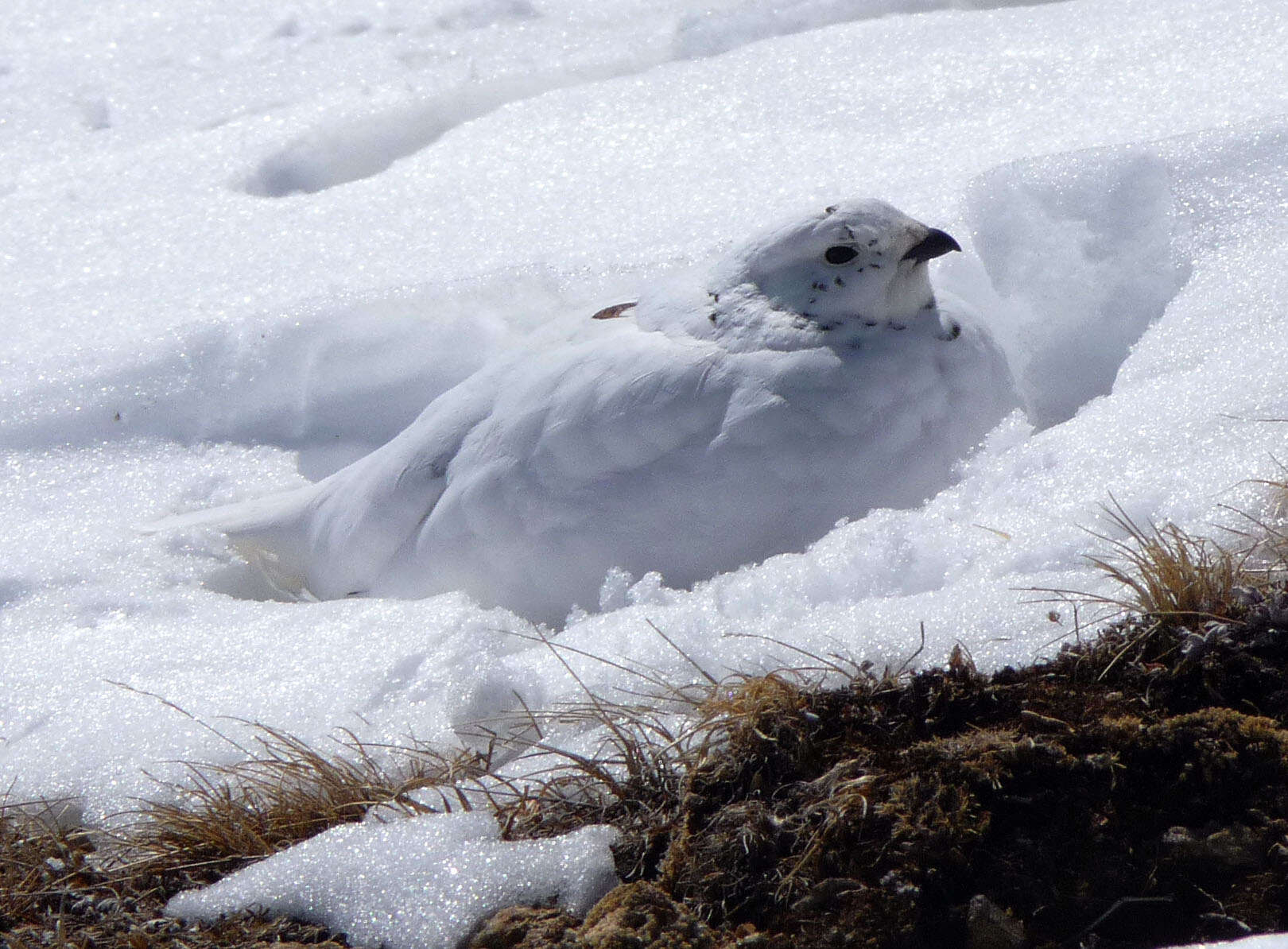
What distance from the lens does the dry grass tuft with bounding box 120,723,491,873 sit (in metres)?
1.94

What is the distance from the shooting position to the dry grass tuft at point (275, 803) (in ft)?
6.37

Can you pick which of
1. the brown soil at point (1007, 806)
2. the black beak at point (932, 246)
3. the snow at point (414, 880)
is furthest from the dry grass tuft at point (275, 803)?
the black beak at point (932, 246)

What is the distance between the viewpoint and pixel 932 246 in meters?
2.80

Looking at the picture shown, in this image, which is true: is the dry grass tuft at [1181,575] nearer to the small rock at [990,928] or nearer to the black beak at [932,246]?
the small rock at [990,928]

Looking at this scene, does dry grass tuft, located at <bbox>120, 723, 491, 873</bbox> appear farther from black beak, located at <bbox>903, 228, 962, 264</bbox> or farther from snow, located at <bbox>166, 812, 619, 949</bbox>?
black beak, located at <bbox>903, 228, 962, 264</bbox>

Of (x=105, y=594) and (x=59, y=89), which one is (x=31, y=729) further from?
(x=59, y=89)

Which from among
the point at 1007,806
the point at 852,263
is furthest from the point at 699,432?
the point at 1007,806

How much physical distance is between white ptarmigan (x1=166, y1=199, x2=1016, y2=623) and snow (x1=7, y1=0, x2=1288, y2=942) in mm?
143

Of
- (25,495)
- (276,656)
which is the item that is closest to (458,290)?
(25,495)

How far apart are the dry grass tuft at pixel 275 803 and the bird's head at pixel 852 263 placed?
130cm

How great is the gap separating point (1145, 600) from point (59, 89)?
5177 millimetres

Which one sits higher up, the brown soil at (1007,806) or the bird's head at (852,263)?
the bird's head at (852,263)

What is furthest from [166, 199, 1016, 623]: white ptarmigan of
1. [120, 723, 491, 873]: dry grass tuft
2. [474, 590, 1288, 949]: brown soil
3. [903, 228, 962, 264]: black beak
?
[474, 590, 1288, 949]: brown soil

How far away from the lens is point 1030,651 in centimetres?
181
